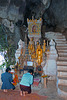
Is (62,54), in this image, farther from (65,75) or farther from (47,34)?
(47,34)

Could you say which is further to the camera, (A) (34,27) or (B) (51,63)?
(A) (34,27)

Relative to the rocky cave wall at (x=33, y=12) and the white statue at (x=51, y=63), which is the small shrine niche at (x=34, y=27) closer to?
the rocky cave wall at (x=33, y=12)

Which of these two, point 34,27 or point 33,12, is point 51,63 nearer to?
point 34,27

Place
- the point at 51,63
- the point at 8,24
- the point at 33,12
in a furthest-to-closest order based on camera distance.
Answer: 1. the point at 33,12
2. the point at 8,24
3. the point at 51,63

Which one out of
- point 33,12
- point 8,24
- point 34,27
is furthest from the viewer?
point 33,12

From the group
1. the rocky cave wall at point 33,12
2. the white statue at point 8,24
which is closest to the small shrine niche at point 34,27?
the rocky cave wall at point 33,12

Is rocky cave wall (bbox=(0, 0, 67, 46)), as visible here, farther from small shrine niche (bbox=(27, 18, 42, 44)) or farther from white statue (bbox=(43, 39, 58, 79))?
white statue (bbox=(43, 39, 58, 79))

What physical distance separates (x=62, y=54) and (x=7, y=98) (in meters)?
4.40

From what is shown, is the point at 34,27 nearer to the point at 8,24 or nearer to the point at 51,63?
the point at 8,24

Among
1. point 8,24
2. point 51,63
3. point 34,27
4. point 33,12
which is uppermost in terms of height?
point 33,12

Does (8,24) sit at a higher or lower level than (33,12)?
lower

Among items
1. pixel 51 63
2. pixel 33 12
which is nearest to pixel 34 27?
pixel 33 12

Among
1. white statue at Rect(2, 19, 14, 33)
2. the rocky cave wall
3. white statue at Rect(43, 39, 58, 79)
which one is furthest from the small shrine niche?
white statue at Rect(43, 39, 58, 79)

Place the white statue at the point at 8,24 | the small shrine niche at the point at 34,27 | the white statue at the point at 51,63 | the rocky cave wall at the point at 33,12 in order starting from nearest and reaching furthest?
the white statue at the point at 51,63
the rocky cave wall at the point at 33,12
the small shrine niche at the point at 34,27
the white statue at the point at 8,24
